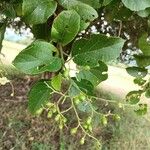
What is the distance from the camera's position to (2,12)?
888 millimetres

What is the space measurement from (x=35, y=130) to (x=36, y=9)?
3.27m

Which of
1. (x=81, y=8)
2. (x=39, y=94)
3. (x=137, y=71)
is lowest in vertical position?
(x=137, y=71)

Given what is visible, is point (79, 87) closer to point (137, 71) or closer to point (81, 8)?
point (81, 8)

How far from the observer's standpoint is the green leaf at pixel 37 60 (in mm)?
634

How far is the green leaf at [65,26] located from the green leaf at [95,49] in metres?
0.02

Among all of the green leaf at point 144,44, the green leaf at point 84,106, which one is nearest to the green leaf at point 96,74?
the green leaf at point 84,106

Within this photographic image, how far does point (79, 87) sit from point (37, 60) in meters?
0.09

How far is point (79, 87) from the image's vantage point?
0.71 meters

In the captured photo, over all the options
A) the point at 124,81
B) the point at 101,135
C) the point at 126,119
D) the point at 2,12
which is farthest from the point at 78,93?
the point at 124,81

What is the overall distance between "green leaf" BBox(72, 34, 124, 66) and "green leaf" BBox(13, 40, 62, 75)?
5cm

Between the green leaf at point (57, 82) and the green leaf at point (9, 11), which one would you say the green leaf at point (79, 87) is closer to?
the green leaf at point (57, 82)

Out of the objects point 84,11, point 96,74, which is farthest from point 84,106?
point 84,11

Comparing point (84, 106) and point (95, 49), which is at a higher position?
point (95, 49)

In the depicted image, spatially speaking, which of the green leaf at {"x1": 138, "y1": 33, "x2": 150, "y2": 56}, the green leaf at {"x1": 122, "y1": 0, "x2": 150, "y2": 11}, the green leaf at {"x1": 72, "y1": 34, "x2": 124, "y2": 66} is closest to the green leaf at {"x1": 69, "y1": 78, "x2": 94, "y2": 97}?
the green leaf at {"x1": 72, "y1": 34, "x2": 124, "y2": 66}
